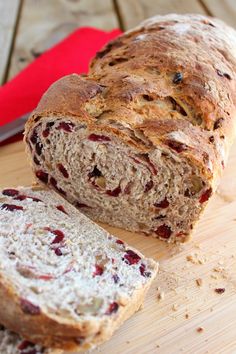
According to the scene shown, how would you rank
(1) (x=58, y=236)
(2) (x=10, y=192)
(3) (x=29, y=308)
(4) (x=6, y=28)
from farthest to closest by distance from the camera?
(4) (x=6, y=28)
(2) (x=10, y=192)
(1) (x=58, y=236)
(3) (x=29, y=308)

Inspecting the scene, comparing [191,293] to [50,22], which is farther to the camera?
[50,22]

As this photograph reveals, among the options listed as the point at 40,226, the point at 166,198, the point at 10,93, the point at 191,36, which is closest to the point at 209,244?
the point at 166,198

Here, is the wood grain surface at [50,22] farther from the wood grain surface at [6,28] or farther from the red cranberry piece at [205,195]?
the red cranberry piece at [205,195]

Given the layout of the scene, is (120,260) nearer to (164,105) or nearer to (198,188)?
(198,188)

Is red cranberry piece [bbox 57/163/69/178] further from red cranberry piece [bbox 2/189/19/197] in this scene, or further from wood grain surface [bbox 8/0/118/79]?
wood grain surface [bbox 8/0/118/79]

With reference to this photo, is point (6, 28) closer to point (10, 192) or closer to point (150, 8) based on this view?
point (150, 8)

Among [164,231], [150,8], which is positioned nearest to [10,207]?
[164,231]

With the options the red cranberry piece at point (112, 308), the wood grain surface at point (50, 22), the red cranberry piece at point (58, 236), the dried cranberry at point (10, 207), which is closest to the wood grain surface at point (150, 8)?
the wood grain surface at point (50, 22)
